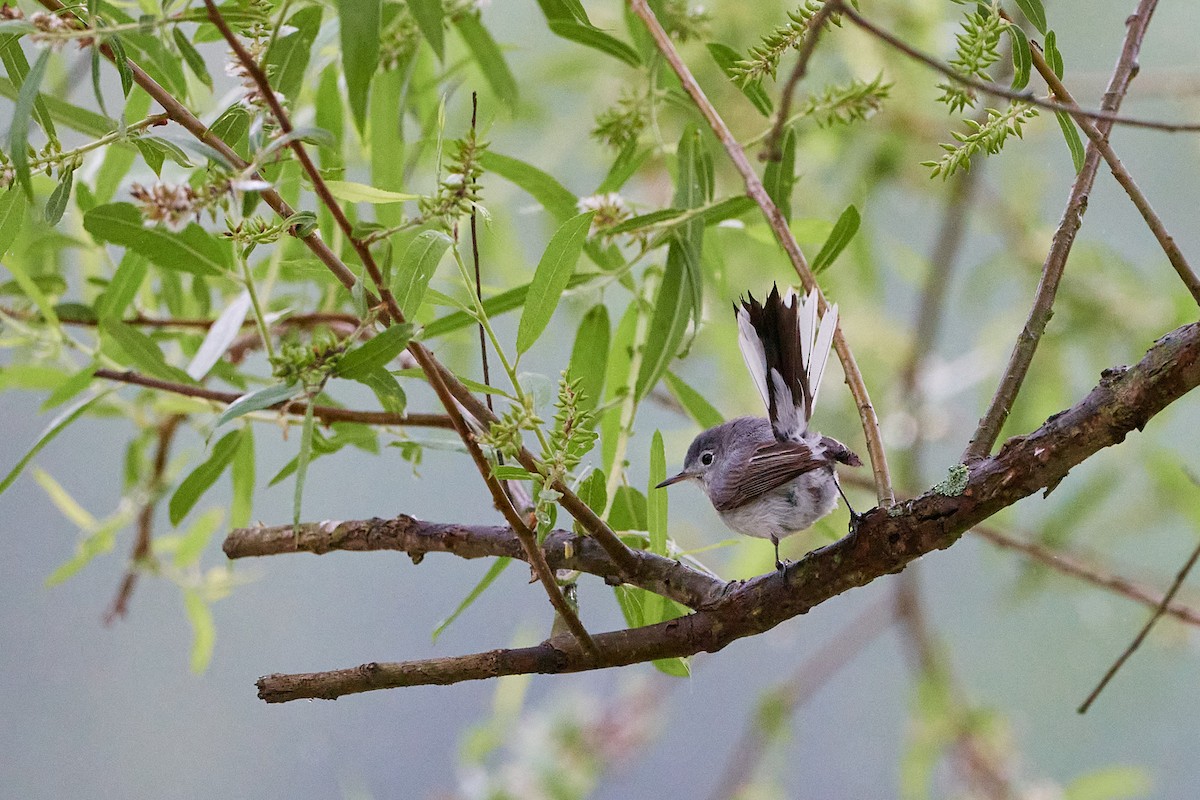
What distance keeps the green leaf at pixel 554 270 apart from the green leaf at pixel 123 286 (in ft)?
1.29

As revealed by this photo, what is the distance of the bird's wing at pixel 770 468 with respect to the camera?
978mm

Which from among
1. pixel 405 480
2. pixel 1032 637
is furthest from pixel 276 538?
pixel 1032 637

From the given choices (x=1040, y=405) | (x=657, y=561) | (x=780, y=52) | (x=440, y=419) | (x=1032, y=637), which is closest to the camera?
(x=780, y=52)

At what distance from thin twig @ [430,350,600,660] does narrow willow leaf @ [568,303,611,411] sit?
28cm

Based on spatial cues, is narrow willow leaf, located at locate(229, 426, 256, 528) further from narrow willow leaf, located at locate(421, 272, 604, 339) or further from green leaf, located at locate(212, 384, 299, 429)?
green leaf, located at locate(212, 384, 299, 429)

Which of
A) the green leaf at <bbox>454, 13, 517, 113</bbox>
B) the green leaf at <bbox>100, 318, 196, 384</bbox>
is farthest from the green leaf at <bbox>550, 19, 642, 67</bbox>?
the green leaf at <bbox>100, 318, 196, 384</bbox>

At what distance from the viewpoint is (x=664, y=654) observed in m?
0.62

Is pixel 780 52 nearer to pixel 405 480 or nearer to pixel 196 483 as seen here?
pixel 196 483

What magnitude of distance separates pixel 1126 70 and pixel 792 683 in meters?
1.30

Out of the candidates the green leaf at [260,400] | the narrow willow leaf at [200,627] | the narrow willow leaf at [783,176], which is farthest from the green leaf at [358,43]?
the narrow willow leaf at [200,627]

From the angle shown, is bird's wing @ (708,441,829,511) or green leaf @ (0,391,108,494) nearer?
green leaf @ (0,391,108,494)

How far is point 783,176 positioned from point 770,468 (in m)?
0.29

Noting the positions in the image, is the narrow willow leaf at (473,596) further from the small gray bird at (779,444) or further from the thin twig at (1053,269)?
the thin twig at (1053,269)

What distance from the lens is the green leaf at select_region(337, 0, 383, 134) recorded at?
0.51 meters
